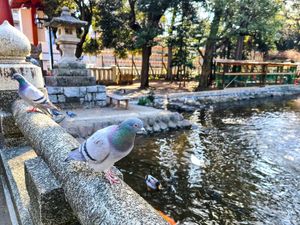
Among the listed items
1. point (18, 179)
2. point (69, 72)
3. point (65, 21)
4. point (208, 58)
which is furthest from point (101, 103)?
point (208, 58)

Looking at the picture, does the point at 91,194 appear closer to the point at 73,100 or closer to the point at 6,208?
the point at 6,208

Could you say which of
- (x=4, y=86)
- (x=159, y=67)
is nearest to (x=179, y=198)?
(x=4, y=86)

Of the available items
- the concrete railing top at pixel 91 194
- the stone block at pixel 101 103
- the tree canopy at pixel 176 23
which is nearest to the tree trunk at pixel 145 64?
the tree canopy at pixel 176 23

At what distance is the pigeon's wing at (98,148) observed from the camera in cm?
115

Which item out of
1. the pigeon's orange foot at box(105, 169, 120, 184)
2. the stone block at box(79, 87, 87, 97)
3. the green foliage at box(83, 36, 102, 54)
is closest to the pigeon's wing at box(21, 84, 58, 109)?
the pigeon's orange foot at box(105, 169, 120, 184)

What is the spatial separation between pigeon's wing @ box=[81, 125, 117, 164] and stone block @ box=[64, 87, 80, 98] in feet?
23.0

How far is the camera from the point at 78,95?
799 cm

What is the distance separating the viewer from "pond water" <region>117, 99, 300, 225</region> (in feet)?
12.3

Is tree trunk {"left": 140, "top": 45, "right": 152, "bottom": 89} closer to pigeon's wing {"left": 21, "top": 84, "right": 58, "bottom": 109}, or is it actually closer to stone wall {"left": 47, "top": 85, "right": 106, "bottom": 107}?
stone wall {"left": 47, "top": 85, "right": 106, "bottom": 107}

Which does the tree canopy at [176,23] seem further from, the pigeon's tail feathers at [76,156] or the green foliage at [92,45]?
the pigeon's tail feathers at [76,156]

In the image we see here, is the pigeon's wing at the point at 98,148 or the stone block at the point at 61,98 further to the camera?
the stone block at the point at 61,98

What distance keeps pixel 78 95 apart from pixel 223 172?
5189mm

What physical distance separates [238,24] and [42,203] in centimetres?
1271

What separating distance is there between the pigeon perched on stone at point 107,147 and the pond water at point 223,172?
9.02ft
